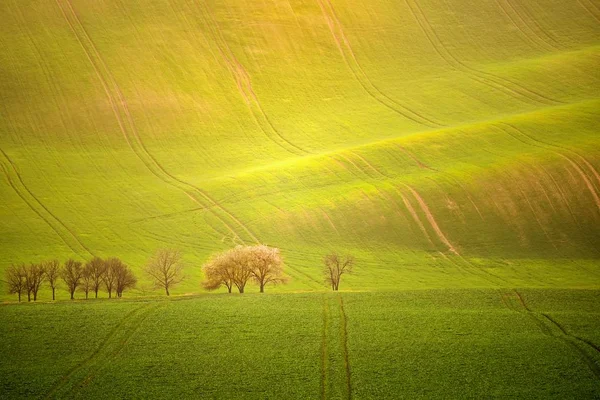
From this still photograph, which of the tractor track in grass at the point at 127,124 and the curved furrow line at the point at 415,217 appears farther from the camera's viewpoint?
the tractor track in grass at the point at 127,124

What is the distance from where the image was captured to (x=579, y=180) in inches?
2362

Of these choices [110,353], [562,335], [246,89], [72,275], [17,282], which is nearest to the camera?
[110,353]

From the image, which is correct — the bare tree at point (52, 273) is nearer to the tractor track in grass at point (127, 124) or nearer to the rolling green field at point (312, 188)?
the rolling green field at point (312, 188)

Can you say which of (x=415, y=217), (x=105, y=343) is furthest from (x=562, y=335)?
(x=415, y=217)

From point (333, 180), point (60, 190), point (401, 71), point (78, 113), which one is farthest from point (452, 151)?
point (78, 113)

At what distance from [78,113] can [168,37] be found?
69.2 ft

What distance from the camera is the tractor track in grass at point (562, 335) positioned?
27928 millimetres

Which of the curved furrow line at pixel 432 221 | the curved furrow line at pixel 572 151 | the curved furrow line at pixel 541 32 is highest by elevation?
the curved furrow line at pixel 541 32

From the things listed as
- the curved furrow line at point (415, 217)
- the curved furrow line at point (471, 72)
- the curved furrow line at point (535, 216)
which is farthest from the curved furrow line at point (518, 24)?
the curved furrow line at point (415, 217)

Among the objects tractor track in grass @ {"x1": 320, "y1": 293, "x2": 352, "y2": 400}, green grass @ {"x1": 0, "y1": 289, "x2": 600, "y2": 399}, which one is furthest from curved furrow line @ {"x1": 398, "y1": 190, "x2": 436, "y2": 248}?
tractor track in grass @ {"x1": 320, "y1": 293, "x2": 352, "y2": 400}

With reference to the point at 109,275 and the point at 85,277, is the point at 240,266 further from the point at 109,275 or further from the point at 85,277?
the point at 85,277

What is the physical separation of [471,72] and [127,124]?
48.7 meters

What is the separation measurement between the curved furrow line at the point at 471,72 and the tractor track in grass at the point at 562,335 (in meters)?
54.0

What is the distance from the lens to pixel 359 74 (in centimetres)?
9569
